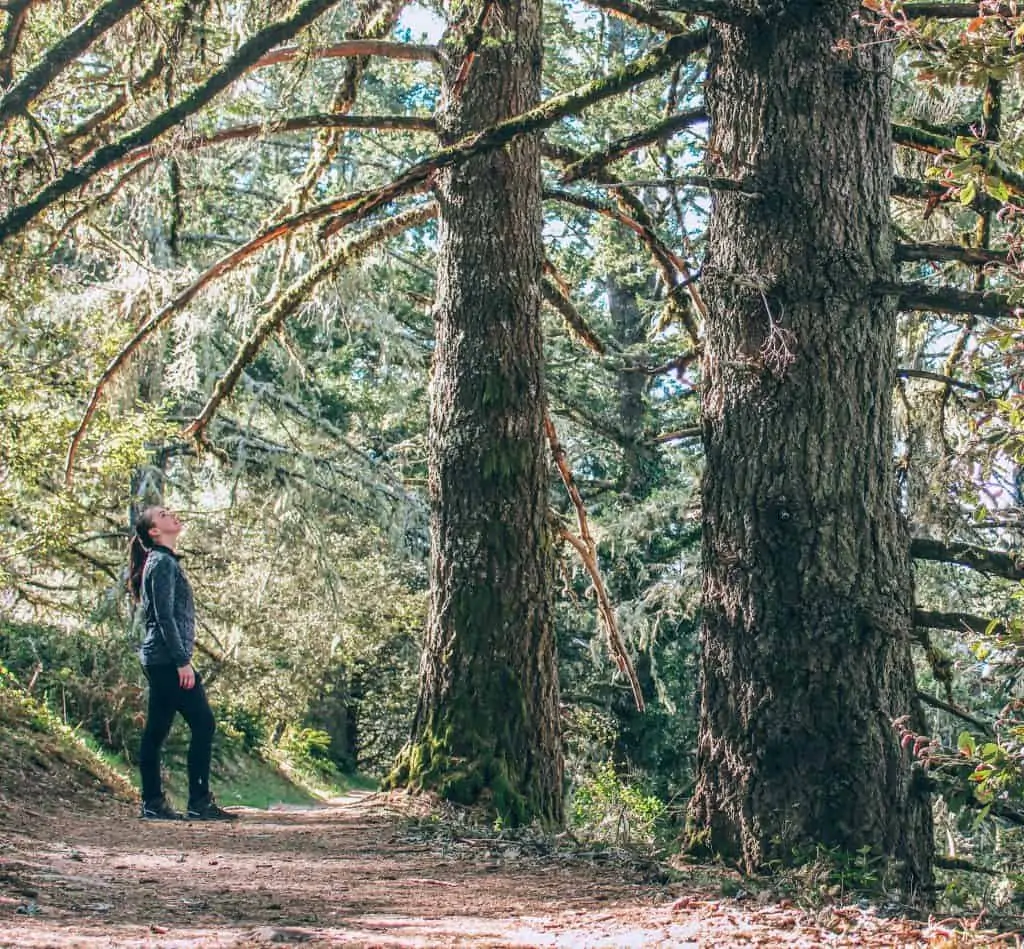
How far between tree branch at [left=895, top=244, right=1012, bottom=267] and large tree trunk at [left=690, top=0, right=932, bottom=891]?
0.32 ft

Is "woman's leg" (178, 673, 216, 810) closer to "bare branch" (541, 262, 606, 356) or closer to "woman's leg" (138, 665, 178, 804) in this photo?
"woman's leg" (138, 665, 178, 804)

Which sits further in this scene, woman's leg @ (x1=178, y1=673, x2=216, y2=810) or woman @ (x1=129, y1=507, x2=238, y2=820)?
woman's leg @ (x1=178, y1=673, x2=216, y2=810)

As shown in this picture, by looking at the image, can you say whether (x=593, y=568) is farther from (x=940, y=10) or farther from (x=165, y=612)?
(x=940, y=10)

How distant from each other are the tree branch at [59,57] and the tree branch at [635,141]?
2135mm

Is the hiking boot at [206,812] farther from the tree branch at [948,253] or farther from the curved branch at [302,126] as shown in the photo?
the tree branch at [948,253]

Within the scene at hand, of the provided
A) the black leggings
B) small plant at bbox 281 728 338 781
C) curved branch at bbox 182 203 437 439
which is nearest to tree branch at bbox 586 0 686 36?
curved branch at bbox 182 203 437 439

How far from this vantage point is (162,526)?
7.71 meters

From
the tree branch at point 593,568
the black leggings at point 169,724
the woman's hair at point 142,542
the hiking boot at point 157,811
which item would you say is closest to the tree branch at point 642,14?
the tree branch at point 593,568

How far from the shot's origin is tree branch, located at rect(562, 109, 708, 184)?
5.40 metres

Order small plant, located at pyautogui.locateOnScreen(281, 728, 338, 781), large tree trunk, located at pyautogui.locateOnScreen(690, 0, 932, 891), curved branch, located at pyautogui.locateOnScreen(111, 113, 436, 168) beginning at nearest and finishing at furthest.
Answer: large tree trunk, located at pyautogui.locateOnScreen(690, 0, 932, 891)
curved branch, located at pyautogui.locateOnScreen(111, 113, 436, 168)
small plant, located at pyautogui.locateOnScreen(281, 728, 338, 781)

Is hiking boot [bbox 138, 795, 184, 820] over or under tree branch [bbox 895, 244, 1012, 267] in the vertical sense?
under

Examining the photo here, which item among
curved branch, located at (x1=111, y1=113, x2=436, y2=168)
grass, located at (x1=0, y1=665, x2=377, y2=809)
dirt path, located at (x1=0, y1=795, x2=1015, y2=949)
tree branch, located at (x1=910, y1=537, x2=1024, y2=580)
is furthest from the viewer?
grass, located at (x1=0, y1=665, x2=377, y2=809)

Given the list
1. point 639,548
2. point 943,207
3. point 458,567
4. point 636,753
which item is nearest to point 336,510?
point 639,548

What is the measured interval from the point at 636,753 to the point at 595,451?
487cm
